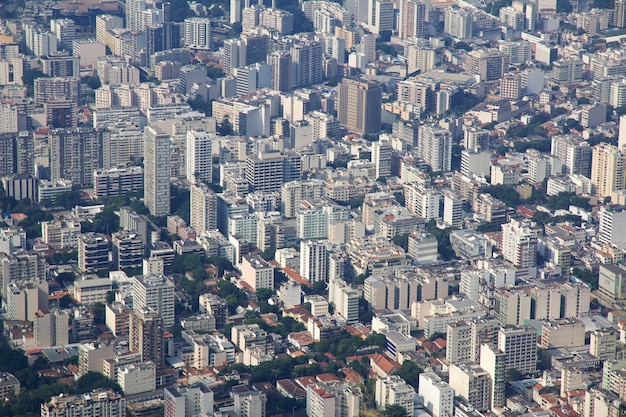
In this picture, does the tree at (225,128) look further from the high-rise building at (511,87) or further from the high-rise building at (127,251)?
the high-rise building at (127,251)

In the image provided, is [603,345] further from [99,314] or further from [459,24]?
[459,24]

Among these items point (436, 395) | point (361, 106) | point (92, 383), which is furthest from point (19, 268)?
point (361, 106)

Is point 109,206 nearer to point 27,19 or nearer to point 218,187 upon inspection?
point 218,187

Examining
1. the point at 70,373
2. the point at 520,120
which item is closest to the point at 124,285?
the point at 70,373

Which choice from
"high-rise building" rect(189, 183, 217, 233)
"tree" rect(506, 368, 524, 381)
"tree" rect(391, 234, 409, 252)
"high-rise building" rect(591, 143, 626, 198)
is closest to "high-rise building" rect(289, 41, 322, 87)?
"high-rise building" rect(591, 143, 626, 198)

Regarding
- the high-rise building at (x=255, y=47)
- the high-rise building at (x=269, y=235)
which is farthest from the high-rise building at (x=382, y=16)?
the high-rise building at (x=269, y=235)
